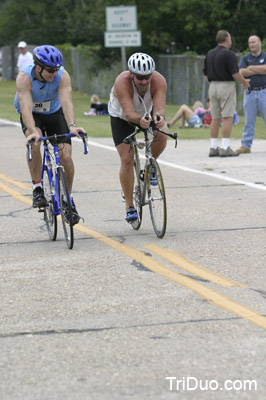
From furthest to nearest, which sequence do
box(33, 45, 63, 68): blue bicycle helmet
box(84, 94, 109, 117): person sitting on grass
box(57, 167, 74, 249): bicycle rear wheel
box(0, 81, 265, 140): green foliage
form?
box(84, 94, 109, 117): person sitting on grass, box(0, 81, 265, 140): green foliage, box(33, 45, 63, 68): blue bicycle helmet, box(57, 167, 74, 249): bicycle rear wheel

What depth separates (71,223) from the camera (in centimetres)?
780

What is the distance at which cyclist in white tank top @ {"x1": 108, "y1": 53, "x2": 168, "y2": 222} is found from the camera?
26.9ft

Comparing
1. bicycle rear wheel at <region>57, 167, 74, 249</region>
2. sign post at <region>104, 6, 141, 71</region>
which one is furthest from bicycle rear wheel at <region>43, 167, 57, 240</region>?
sign post at <region>104, 6, 141, 71</region>

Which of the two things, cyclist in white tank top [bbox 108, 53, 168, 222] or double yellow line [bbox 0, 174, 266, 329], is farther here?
cyclist in white tank top [bbox 108, 53, 168, 222]

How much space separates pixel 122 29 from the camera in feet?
83.4

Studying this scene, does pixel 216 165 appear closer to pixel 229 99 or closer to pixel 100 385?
pixel 229 99

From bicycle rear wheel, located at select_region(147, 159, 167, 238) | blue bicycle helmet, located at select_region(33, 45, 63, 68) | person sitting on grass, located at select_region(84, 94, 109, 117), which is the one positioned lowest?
person sitting on grass, located at select_region(84, 94, 109, 117)

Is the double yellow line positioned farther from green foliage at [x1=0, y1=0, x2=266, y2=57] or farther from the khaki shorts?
green foliage at [x1=0, y1=0, x2=266, y2=57]

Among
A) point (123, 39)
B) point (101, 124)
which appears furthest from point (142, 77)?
point (123, 39)

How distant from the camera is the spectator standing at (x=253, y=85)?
15125 mm

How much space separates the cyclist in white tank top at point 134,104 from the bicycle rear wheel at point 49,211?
0.72 m

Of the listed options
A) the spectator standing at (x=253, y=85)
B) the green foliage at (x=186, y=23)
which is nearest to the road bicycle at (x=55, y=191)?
the spectator standing at (x=253, y=85)

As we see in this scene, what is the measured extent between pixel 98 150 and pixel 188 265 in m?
8.92

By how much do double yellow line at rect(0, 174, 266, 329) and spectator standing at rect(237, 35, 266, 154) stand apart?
22.1ft
